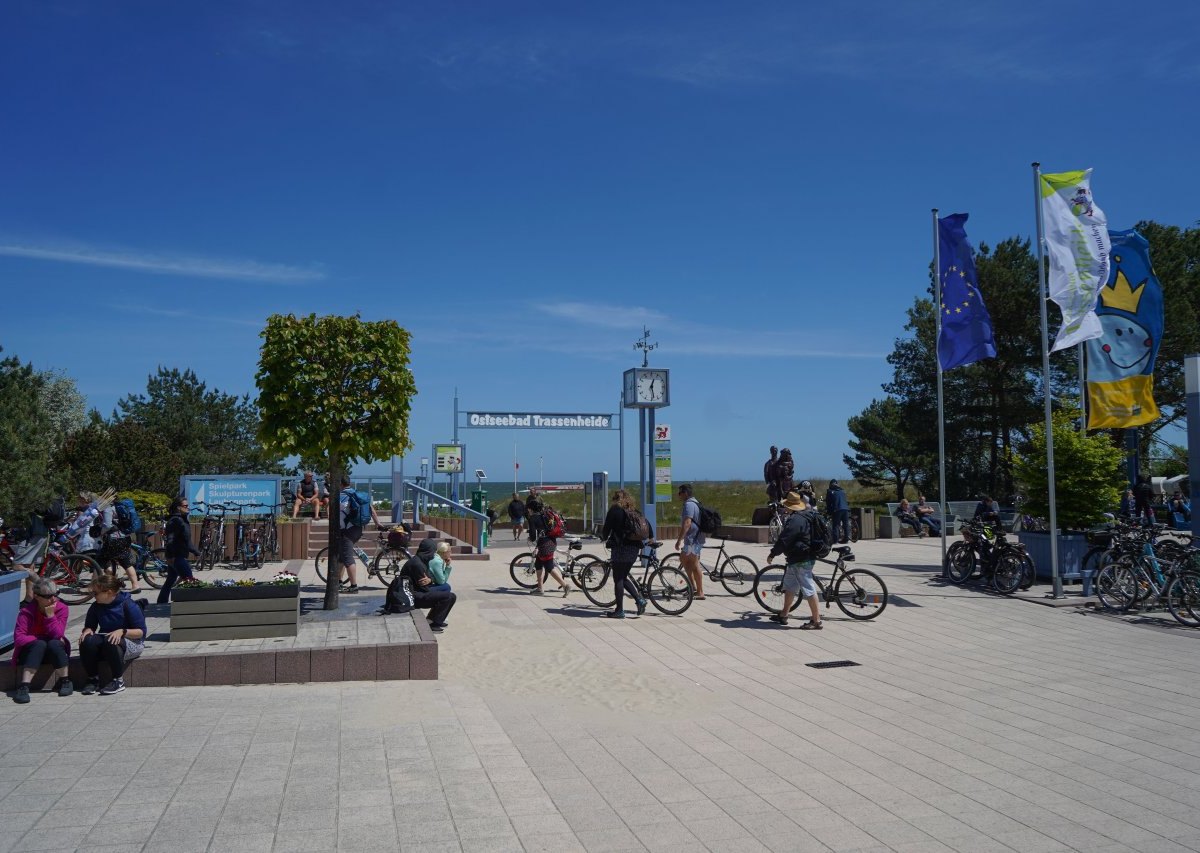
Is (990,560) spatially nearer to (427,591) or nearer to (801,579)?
(801,579)

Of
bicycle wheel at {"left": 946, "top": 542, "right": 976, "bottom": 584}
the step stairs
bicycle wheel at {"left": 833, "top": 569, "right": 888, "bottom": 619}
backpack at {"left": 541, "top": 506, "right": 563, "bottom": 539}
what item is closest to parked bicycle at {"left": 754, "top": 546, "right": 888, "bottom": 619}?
bicycle wheel at {"left": 833, "top": 569, "right": 888, "bottom": 619}

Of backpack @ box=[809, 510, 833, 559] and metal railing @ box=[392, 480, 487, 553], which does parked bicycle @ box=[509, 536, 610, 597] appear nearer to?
backpack @ box=[809, 510, 833, 559]

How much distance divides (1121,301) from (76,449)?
32.2 metres

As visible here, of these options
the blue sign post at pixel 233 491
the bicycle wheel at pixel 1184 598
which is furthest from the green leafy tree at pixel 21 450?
the bicycle wheel at pixel 1184 598

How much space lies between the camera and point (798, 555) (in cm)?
1119

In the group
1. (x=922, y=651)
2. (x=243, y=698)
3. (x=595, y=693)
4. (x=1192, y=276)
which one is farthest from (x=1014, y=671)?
(x=1192, y=276)

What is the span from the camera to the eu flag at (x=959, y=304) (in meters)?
16.3

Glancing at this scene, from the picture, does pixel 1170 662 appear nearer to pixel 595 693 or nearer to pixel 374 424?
pixel 595 693

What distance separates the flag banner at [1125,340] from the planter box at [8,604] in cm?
1459

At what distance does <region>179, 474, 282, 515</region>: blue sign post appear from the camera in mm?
19484

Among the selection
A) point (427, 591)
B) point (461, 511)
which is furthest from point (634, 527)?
point (461, 511)

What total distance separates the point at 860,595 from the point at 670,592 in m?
2.50

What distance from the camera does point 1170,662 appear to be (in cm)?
934

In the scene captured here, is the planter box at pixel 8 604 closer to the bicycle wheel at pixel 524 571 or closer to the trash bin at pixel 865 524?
the bicycle wheel at pixel 524 571
